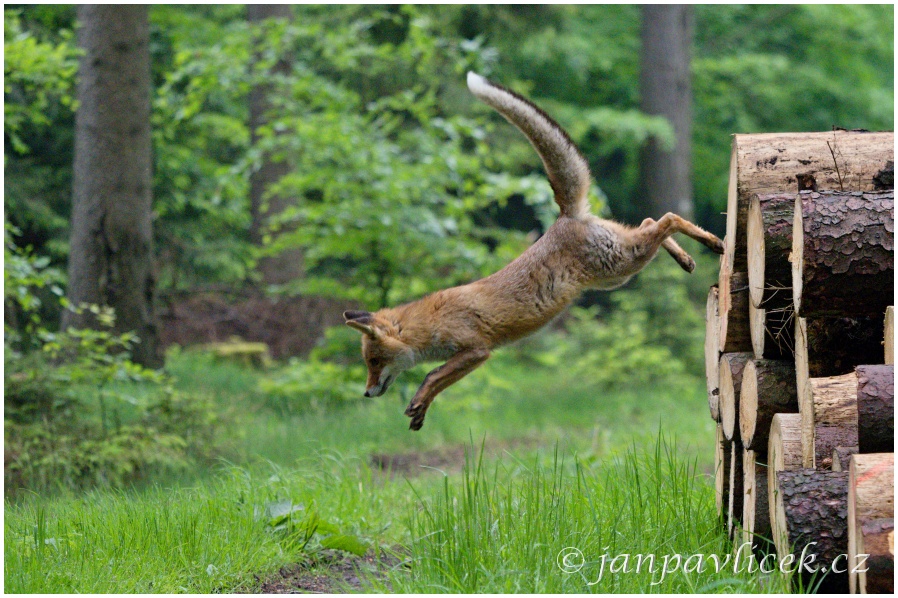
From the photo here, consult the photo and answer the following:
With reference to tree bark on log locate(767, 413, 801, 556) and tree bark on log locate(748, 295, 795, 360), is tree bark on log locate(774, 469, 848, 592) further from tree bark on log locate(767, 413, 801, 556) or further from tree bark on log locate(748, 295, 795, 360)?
tree bark on log locate(748, 295, 795, 360)

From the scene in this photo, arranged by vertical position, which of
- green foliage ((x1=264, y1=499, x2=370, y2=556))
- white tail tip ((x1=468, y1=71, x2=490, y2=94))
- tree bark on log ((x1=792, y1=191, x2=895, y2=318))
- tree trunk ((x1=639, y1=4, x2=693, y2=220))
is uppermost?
tree trunk ((x1=639, y1=4, x2=693, y2=220))

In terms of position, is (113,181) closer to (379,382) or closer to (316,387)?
(316,387)

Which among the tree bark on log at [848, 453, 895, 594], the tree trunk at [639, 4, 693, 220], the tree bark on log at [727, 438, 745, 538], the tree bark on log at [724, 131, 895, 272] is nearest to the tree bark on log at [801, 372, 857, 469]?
the tree bark on log at [848, 453, 895, 594]

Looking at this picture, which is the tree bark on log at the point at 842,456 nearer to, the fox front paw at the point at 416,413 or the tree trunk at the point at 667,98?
the fox front paw at the point at 416,413

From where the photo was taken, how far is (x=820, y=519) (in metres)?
3.66

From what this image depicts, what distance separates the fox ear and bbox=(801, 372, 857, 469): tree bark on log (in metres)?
2.09

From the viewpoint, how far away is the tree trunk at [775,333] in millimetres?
4293

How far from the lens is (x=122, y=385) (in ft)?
30.7

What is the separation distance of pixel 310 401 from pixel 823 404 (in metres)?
7.14

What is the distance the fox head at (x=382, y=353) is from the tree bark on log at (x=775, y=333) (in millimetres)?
1767

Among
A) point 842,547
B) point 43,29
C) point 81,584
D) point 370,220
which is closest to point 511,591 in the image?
point 842,547

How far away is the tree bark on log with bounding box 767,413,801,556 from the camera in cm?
395

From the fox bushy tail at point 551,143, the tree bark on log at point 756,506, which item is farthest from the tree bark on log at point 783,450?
the fox bushy tail at point 551,143

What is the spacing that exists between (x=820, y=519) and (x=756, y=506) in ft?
1.99
